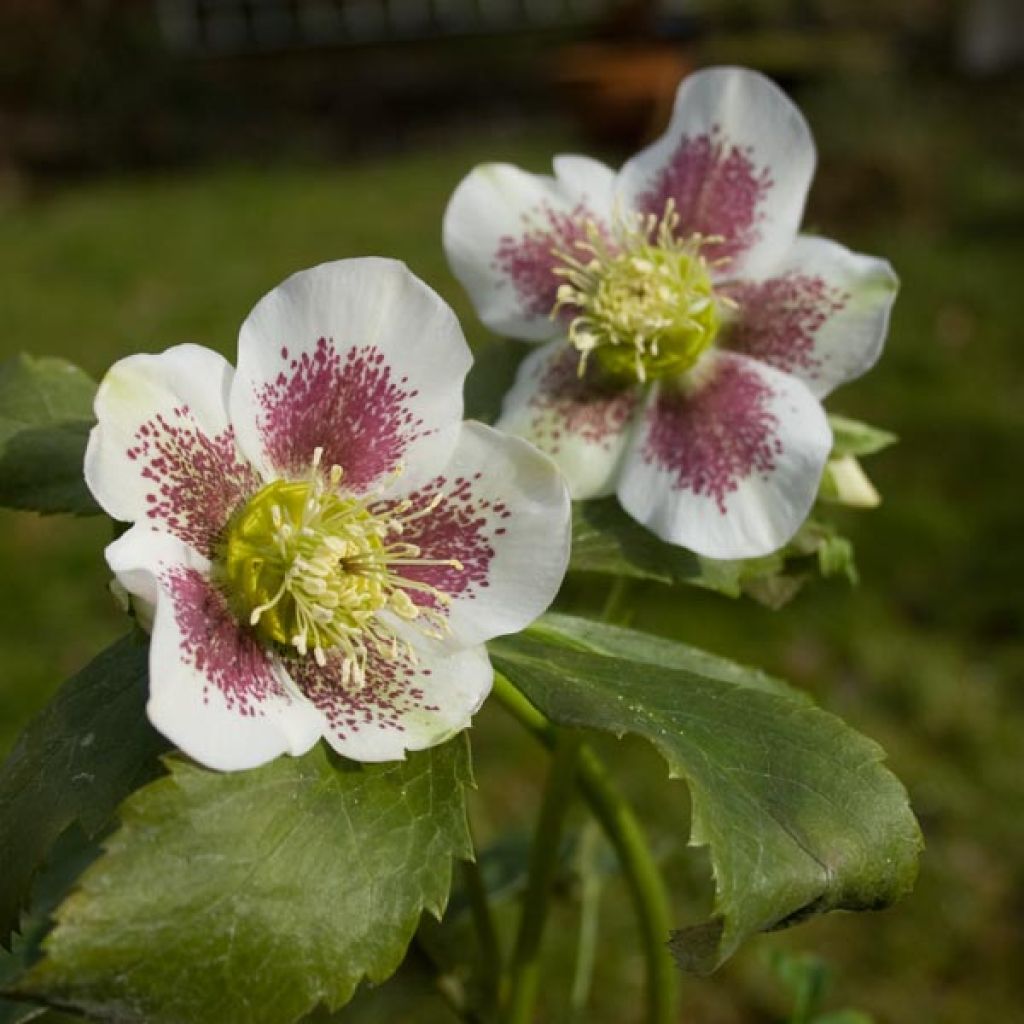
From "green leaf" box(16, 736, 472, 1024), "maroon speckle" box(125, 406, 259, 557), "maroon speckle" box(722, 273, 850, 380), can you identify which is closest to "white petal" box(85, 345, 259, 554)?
"maroon speckle" box(125, 406, 259, 557)

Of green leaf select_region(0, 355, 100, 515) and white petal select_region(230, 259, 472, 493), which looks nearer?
white petal select_region(230, 259, 472, 493)

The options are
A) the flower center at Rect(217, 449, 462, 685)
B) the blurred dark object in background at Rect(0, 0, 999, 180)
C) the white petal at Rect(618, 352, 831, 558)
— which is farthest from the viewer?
the blurred dark object in background at Rect(0, 0, 999, 180)

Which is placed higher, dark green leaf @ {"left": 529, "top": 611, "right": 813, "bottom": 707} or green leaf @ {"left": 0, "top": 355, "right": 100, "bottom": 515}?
green leaf @ {"left": 0, "top": 355, "right": 100, "bottom": 515}

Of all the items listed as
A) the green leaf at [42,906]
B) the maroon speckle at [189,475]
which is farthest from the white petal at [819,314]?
the green leaf at [42,906]

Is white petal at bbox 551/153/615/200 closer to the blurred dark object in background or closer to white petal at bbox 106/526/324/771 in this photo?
white petal at bbox 106/526/324/771

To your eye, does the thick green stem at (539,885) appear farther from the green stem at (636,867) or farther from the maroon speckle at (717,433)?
the maroon speckle at (717,433)

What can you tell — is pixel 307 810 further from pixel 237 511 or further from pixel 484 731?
pixel 484 731

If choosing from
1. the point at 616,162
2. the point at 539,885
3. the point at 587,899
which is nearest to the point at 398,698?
the point at 539,885
